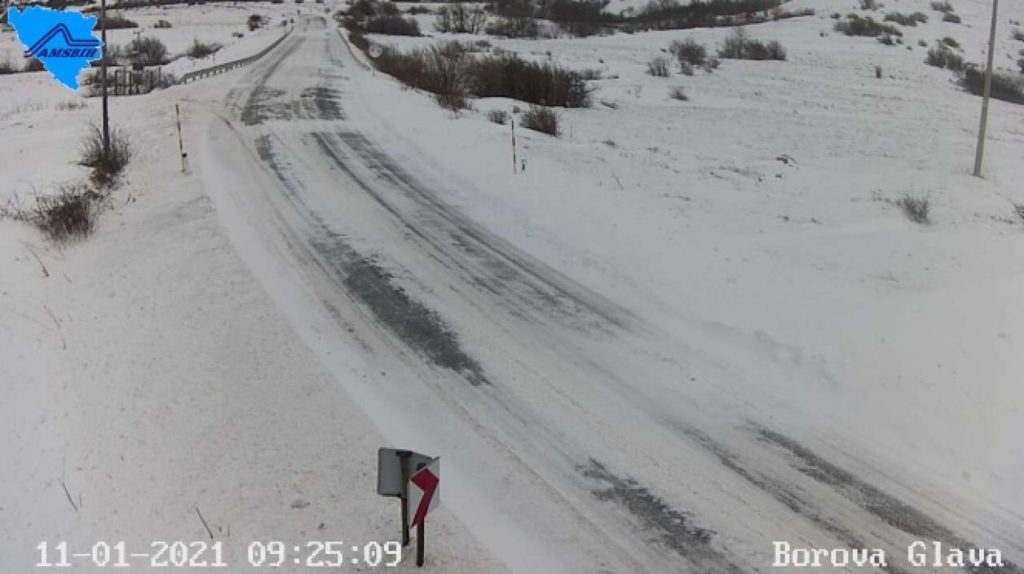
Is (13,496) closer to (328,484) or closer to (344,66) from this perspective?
(328,484)

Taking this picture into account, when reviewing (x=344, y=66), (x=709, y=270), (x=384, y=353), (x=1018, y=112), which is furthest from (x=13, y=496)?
(x=344, y=66)

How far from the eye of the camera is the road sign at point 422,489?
11.8ft

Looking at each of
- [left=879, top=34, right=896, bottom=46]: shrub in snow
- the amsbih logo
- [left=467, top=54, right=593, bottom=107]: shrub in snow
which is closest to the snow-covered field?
the amsbih logo

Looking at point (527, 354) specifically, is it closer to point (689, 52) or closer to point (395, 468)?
point (395, 468)

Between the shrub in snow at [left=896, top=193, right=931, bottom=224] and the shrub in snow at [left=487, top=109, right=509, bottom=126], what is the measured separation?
8.85m

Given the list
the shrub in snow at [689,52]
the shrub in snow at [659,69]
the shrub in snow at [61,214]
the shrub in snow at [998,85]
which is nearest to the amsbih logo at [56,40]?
the shrub in snow at [61,214]

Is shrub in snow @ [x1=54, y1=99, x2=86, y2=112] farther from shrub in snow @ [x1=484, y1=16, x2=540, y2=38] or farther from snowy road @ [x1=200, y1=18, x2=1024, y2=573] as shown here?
shrub in snow @ [x1=484, y1=16, x2=540, y2=38]

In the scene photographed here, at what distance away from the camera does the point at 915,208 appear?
417 inches

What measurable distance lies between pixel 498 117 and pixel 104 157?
27.5ft

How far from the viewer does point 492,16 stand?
72.1 m

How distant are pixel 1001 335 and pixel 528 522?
4.98m

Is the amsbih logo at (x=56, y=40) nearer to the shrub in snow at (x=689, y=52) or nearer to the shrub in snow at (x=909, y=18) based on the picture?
the shrub in snow at (x=689, y=52)

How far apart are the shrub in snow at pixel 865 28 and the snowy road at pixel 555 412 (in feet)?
107

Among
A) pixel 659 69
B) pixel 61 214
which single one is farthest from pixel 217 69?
pixel 61 214
